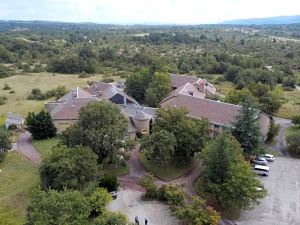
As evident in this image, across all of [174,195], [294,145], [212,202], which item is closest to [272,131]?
[294,145]

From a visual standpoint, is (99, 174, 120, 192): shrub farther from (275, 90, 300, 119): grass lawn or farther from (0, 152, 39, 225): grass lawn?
(275, 90, 300, 119): grass lawn

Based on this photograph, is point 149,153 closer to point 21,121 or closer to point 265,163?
point 265,163

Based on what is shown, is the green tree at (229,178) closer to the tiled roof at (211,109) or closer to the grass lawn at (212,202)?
the grass lawn at (212,202)

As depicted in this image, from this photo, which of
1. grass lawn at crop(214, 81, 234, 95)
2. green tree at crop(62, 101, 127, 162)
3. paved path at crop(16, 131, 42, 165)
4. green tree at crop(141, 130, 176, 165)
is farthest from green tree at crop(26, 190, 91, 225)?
grass lawn at crop(214, 81, 234, 95)

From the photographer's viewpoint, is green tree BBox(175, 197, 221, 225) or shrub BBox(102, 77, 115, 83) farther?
shrub BBox(102, 77, 115, 83)

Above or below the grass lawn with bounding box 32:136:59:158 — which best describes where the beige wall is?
above

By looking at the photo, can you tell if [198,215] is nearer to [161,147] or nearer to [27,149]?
[161,147]

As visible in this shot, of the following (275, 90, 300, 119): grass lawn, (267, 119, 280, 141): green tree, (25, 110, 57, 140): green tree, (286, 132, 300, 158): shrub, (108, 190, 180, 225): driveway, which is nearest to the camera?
(108, 190, 180, 225): driveway

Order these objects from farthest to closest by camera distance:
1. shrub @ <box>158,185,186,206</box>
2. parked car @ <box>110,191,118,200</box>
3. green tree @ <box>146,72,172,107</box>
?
green tree @ <box>146,72,172,107</box> → parked car @ <box>110,191,118,200</box> → shrub @ <box>158,185,186,206</box>
